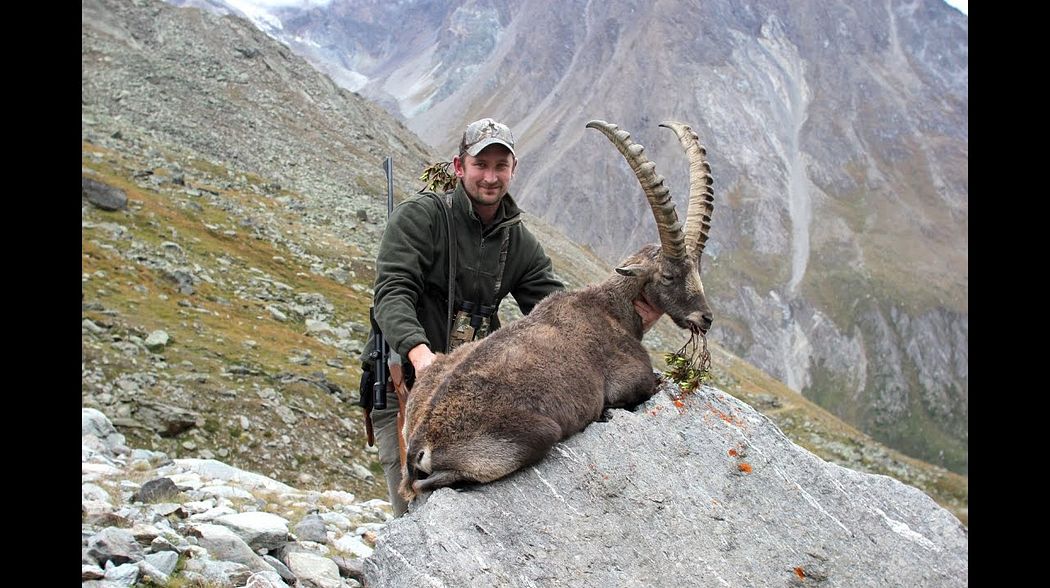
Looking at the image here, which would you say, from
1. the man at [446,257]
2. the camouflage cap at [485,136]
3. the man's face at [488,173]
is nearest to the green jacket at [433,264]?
the man at [446,257]

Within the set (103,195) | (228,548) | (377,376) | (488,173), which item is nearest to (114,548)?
(228,548)

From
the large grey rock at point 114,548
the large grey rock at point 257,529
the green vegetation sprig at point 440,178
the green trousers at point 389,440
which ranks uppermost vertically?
the green vegetation sprig at point 440,178

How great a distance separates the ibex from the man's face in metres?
1.07

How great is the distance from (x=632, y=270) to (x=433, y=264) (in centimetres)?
220

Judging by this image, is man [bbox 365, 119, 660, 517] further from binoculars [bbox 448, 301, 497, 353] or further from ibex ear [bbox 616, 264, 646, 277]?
ibex ear [bbox 616, 264, 646, 277]

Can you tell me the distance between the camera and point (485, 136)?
742 cm

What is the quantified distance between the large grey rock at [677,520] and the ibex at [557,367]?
223 millimetres

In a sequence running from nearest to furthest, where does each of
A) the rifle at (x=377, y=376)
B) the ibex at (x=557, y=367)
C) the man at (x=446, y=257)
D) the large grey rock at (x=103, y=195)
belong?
the ibex at (x=557, y=367), the man at (x=446, y=257), the rifle at (x=377, y=376), the large grey rock at (x=103, y=195)

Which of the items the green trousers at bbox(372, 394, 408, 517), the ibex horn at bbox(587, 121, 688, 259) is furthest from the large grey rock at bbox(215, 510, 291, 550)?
the ibex horn at bbox(587, 121, 688, 259)

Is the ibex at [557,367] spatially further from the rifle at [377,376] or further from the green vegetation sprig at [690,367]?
the rifle at [377,376]

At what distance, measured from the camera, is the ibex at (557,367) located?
6.20 metres

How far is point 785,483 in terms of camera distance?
7.04 meters

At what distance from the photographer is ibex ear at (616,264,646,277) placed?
8391 millimetres
